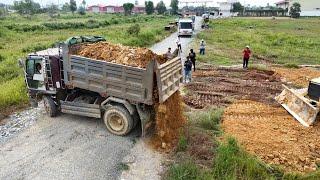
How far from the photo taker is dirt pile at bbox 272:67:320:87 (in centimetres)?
1777

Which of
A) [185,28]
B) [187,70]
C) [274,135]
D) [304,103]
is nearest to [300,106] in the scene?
[304,103]

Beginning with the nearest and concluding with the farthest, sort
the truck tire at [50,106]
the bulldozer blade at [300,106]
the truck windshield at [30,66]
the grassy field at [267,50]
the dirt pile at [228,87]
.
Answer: the bulldozer blade at [300,106]
the truck windshield at [30,66]
the truck tire at [50,106]
the dirt pile at [228,87]
the grassy field at [267,50]

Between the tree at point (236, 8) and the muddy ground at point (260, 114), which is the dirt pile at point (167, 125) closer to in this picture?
the muddy ground at point (260, 114)

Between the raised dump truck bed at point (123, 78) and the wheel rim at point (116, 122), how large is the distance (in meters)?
0.68

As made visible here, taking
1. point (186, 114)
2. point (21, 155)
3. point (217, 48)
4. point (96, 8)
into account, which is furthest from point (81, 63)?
point (96, 8)

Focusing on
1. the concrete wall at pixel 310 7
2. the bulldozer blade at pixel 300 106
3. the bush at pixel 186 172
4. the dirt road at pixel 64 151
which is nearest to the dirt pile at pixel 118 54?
the dirt road at pixel 64 151

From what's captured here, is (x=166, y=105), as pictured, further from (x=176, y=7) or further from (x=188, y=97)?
Answer: (x=176, y=7)

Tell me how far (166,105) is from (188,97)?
15.2 feet

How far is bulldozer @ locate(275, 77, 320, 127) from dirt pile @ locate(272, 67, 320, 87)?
166 inches

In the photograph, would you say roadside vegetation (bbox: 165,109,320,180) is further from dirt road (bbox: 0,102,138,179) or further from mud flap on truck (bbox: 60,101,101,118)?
mud flap on truck (bbox: 60,101,101,118)

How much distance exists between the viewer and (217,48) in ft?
101

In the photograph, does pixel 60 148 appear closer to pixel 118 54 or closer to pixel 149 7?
pixel 118 54

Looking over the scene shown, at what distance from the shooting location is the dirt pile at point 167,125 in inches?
389

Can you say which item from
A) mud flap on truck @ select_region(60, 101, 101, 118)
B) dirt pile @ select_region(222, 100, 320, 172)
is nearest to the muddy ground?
dirt pile @ select_region(222, 100, 320, 172)
